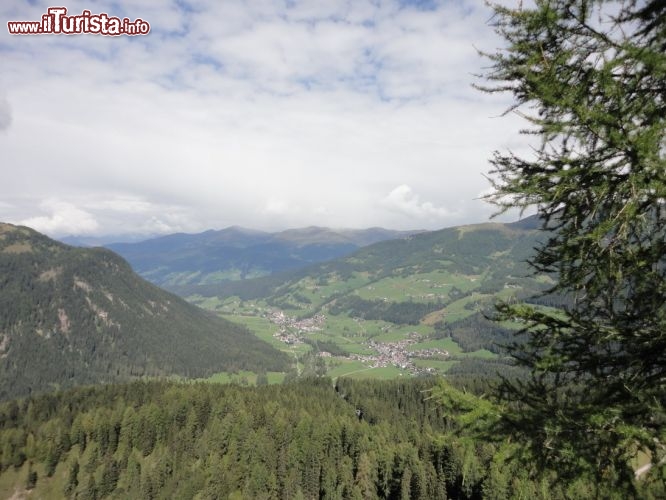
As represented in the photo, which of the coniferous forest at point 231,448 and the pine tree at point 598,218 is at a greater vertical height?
the pine tree at point 598,218

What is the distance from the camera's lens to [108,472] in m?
88.3

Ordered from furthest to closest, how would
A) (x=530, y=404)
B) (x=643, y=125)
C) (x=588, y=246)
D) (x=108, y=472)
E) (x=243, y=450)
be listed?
(x=108, y=472) < (x=243, y=450) < (x=530, y=404) < (x=588, y=246) < (x=643, y=125)

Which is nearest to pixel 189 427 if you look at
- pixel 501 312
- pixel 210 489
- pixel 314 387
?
pixel 210 489

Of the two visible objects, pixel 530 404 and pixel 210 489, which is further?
pixel 210 489

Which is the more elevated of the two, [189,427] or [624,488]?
[624,488]

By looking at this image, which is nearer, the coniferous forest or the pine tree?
the pine tree

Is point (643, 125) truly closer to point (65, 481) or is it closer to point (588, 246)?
point (588, 246)

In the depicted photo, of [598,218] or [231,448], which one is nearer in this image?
[598,218]

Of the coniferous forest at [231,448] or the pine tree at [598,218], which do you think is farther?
the coniferous forest at [231,448]

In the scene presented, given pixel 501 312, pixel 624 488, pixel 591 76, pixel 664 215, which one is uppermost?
pixel 591 76

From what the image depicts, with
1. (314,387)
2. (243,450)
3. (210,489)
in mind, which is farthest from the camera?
(314,387)

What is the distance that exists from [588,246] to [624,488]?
523 cm

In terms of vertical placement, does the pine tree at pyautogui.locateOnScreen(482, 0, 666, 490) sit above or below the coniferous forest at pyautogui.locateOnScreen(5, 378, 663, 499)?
above

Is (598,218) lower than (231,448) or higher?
higher
